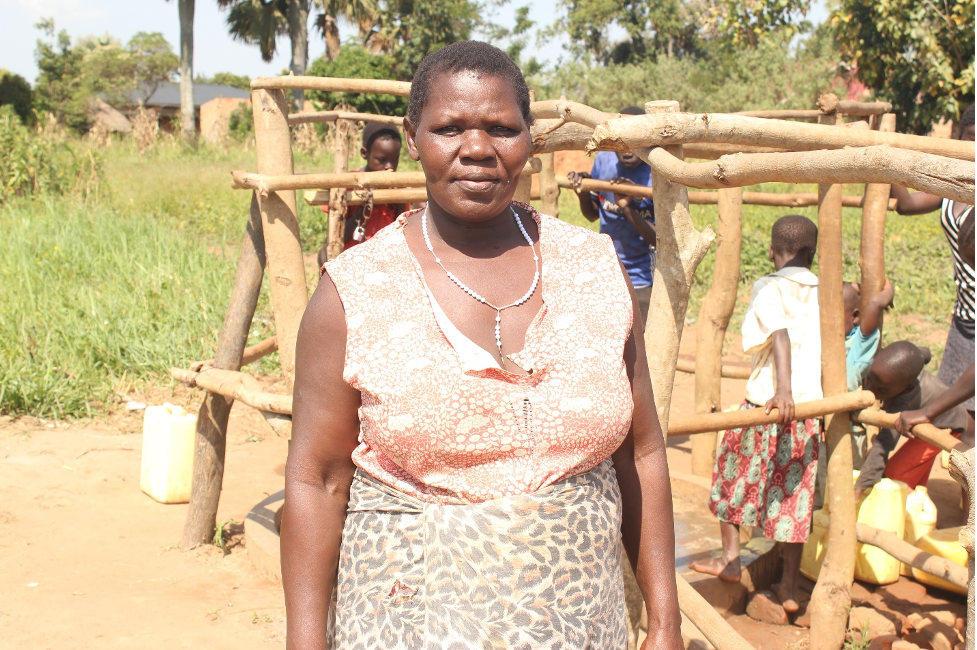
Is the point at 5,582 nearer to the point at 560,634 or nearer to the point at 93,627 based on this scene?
the point at 93,627

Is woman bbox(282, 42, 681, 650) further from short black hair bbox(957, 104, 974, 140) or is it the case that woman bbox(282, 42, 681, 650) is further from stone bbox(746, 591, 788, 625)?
short black hair bbox(957, 104, 974, 140)

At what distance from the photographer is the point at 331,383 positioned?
59.1 inches

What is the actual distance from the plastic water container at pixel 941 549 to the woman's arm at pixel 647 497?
2236 mm

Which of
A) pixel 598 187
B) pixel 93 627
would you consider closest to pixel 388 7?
pixel 598 187

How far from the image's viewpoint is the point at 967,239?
3.09 metres

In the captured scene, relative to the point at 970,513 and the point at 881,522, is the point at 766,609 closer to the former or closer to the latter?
the point at 881,522

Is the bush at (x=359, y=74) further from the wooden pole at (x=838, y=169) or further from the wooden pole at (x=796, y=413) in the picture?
the wooden pole at (x=838, y=169)

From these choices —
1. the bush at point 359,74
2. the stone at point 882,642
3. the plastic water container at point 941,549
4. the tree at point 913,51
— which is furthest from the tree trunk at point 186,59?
the stone at point 882,642

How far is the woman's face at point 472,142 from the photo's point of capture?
1514 millimetres

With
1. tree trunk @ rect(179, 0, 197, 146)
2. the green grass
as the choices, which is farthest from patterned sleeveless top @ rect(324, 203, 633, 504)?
tree trunk @ rect(179, 0, 197, 146)

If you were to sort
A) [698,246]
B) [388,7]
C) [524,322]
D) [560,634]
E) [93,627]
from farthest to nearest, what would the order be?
[388,7] < [93,627] < [698,246] < [524,322] < [560,634]

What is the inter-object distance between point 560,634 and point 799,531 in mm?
2222

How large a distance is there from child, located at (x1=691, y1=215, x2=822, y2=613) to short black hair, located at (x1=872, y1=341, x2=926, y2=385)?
32cm

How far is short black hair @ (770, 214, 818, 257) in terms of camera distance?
3.45m
